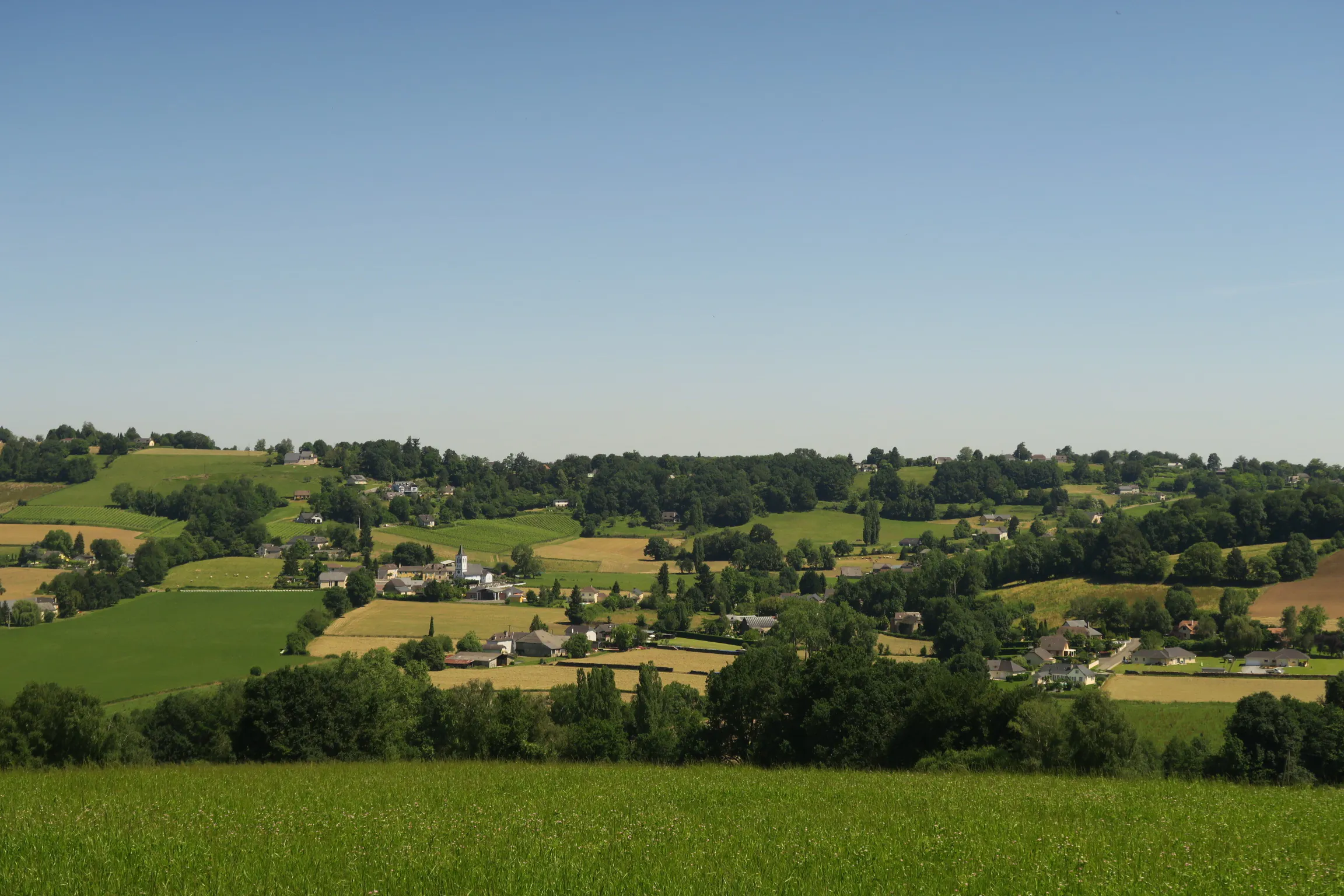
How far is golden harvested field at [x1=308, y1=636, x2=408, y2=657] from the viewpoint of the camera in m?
96.0

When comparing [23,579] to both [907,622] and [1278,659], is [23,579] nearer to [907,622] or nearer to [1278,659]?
[907,622]

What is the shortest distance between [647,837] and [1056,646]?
97.5 metres

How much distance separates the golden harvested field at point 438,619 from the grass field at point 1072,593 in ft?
185

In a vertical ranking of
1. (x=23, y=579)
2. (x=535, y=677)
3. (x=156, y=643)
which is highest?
(x=23, y=579)

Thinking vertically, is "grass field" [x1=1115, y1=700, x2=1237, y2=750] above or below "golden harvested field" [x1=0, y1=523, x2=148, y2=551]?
below

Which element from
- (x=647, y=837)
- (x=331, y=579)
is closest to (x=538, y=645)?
(x=331, y=579)

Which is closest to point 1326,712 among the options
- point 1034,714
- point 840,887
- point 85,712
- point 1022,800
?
point 1034,714

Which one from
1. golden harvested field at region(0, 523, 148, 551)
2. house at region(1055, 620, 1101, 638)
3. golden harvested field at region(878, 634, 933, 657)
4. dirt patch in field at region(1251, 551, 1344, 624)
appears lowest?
golden harvested field at region(878, 634, 933, 657)

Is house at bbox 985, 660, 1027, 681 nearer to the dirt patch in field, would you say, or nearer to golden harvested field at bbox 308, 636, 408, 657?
the dirt patch in field

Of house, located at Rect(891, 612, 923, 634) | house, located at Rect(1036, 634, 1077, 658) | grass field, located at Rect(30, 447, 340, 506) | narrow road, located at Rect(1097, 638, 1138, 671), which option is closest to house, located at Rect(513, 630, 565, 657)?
house, located at Rect(891, 612, 923, 634)

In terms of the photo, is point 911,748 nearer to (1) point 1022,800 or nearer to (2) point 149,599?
(1) point 1022,800

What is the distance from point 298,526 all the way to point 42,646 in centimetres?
7682

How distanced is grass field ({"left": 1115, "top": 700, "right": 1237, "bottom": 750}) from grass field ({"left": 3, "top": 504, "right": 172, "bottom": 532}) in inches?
5938

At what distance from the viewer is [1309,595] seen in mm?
104000
